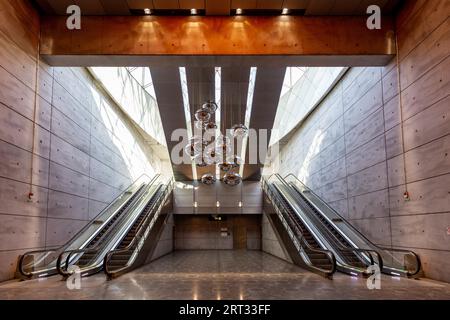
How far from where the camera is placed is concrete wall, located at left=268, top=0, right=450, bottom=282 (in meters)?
6.39

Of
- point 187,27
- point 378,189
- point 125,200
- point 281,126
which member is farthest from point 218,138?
point 281,126

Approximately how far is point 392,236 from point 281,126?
37.4ft

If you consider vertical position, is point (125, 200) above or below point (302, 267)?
above

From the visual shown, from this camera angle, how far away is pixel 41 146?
8.03m

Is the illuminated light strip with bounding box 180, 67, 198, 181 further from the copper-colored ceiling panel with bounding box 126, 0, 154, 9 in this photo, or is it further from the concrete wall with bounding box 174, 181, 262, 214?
the concrete wall with bounding box 174, 181, 262, 214

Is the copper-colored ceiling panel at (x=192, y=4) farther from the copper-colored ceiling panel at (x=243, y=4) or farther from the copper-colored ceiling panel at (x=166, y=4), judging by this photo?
the copper-colored ceiling panel at (x=243, y=4)

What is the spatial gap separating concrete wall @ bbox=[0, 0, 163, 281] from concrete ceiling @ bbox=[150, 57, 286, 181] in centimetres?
231

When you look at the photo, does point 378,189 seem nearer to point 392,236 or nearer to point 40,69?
point 392,236

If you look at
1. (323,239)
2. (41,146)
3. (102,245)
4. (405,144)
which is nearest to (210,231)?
(323,239)

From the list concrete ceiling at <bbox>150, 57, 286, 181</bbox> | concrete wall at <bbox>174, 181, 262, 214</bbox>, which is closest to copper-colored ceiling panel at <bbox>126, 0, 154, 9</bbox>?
concrete ceiling at <bbox>150, 57, 286, 181</bbox>

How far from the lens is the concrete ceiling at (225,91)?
934 centimetres

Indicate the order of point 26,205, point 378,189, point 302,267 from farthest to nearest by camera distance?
point 302,267
point 378,189
point 26,205

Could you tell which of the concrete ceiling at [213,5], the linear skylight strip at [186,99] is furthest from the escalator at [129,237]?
the concrete ceiling at [213,5]
